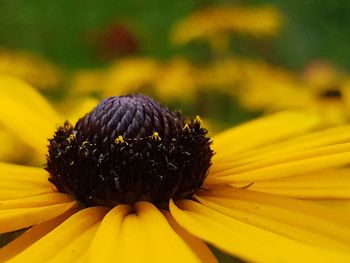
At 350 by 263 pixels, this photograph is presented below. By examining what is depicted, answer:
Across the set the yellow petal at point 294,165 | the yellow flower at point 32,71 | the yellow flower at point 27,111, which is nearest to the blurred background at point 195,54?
the yellow flower at point 32,71

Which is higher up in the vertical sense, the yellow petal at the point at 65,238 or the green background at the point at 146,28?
the green background at the point at 146,28

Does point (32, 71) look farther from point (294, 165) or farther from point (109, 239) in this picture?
point (109, 239)

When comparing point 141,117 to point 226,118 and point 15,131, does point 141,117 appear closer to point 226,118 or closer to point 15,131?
point 15,131

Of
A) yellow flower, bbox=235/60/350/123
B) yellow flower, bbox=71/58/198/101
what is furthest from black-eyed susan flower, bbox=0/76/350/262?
yellow flower, bbox=71/58/198/101

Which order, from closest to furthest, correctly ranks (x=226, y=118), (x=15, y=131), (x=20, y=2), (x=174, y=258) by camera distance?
(x=174, y=258) → (x=15, y=131) → (x=226, y=118) → (x=20, y=2)

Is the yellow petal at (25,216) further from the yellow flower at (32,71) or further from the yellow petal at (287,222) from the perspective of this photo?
the yellow flower at (32,71)

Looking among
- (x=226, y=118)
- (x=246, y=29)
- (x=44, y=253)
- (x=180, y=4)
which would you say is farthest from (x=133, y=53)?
(x=44, y=253)
